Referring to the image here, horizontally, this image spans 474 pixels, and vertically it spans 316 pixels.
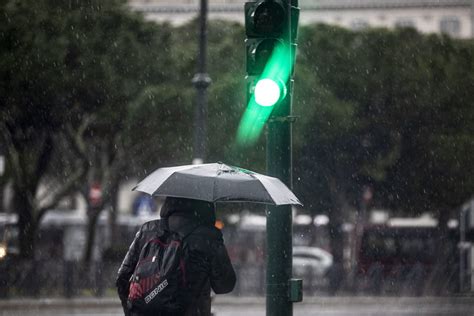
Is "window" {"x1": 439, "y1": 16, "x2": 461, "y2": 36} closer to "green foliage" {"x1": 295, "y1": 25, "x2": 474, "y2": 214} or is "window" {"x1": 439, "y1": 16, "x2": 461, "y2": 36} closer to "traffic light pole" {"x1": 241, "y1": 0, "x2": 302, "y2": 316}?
"green foliage" {"x1": 295, "y1": 25, "x2": 474, "y2": 214}

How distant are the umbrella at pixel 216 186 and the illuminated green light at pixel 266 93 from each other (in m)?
0.70

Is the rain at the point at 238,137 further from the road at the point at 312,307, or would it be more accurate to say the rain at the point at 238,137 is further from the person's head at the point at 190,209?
the person's head at the point at 190,209

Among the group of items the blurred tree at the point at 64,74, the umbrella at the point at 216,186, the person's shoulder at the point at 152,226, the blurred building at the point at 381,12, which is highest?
the blurred building at the point at 381,12

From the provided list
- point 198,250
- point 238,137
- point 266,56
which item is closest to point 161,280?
point 198,250

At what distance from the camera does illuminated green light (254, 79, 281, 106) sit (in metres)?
7.75

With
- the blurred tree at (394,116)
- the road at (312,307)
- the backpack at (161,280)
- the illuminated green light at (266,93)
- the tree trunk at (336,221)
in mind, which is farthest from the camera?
the tree trunk at (336,221)

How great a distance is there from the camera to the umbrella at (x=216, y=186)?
6.74 meters

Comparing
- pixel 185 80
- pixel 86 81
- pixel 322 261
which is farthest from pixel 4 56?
pixel 322 261

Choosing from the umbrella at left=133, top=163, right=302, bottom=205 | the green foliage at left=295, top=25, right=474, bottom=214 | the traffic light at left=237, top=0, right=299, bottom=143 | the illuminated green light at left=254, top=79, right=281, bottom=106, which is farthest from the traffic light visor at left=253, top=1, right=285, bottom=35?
the green foliage at left=295, top=25, right=474, bottom=214

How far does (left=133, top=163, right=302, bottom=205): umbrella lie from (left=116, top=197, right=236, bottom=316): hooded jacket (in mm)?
98

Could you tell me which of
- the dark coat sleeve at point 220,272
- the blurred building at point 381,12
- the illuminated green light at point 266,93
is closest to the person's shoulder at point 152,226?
the dark coat sleeve at point 220,272

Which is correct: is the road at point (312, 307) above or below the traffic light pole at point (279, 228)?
below

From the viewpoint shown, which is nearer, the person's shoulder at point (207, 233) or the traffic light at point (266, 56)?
the person's shoulder at point (207, 233)

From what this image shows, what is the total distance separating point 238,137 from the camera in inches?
1288
